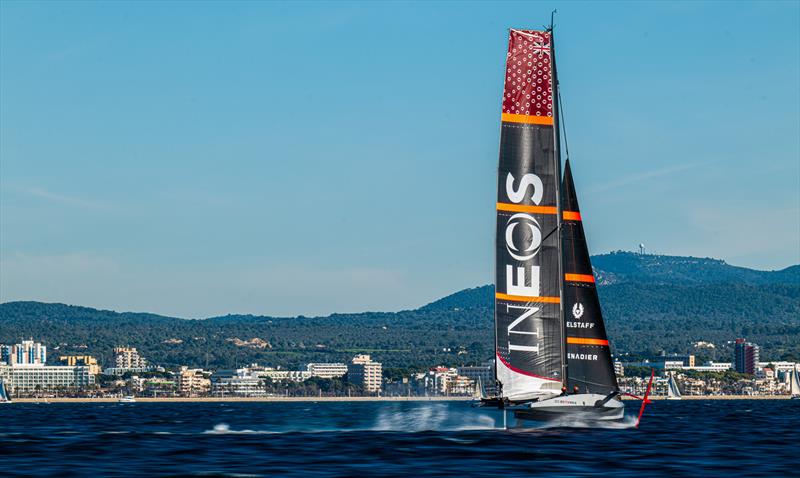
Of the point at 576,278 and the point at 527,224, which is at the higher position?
the point at 527,224

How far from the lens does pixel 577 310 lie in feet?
178

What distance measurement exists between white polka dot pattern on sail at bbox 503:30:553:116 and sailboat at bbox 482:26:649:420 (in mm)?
34

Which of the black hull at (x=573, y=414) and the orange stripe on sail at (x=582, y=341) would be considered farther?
the orange stripe on sail at (x=582, y=341)

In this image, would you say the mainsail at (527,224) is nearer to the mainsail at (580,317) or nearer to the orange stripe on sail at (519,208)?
the orange stripe on sail at (519,208)

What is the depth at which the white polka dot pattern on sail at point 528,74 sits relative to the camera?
2021 inches

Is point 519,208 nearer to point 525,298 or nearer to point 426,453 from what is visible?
point 525,298

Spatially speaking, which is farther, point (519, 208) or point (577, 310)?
point (577, 310)

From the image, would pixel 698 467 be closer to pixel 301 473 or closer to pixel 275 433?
pixel 301 473

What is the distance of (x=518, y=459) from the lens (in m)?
41.1

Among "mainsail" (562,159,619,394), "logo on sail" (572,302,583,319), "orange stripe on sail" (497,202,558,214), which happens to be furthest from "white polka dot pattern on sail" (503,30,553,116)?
"logo on sail" (572,302,583,319)

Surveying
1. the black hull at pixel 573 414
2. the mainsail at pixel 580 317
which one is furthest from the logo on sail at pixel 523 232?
the black hull at pixel 573 414

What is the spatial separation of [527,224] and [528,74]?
5125 mm

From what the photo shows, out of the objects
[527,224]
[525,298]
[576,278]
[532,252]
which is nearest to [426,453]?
[525,298]

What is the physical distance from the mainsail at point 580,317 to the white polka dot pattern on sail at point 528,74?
162 inches
